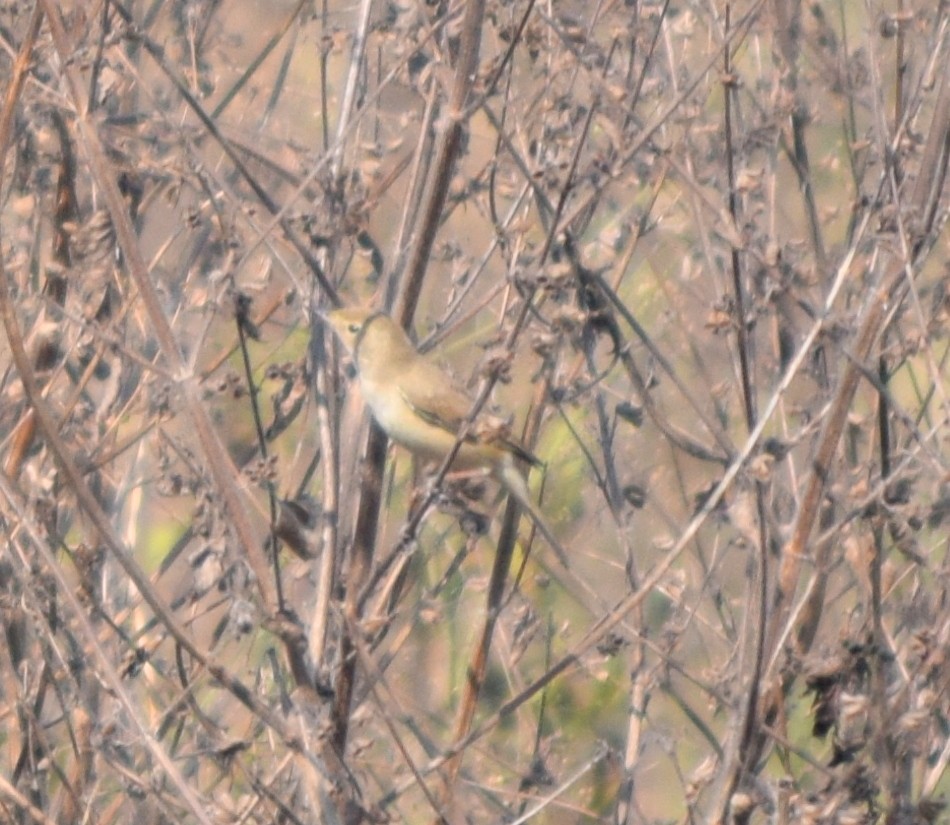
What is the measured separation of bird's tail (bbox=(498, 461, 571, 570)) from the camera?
2859 mm

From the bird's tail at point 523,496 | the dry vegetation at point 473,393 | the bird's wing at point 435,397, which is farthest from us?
the bird's wing at point 435,397

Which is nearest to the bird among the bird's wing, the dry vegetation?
the bird's wing

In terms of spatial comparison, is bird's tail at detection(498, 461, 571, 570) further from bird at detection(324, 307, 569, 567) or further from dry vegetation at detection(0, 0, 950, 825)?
dry vegetation at detection(0, 0, 950, 825)

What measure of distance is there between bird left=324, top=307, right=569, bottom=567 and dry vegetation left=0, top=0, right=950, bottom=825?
12cm

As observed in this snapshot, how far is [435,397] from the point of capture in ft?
11.4

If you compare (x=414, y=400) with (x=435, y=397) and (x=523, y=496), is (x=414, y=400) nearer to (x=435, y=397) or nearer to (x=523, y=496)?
(x=435, y=397)

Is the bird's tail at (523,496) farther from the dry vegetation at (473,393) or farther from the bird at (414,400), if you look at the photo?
the dry vegetation at (473,393)

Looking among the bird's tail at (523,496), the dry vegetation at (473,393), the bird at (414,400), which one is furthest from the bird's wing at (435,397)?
the dry vegetation at (473,393)

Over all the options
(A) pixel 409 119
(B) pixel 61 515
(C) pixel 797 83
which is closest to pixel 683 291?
(C) pixel 797 83

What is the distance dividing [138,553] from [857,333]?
7.75 feet

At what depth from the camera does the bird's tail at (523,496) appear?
286 centimetres

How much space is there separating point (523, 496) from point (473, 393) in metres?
0.42

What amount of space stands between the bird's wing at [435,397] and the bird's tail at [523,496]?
0.17m

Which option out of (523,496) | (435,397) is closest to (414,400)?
(435,397)
